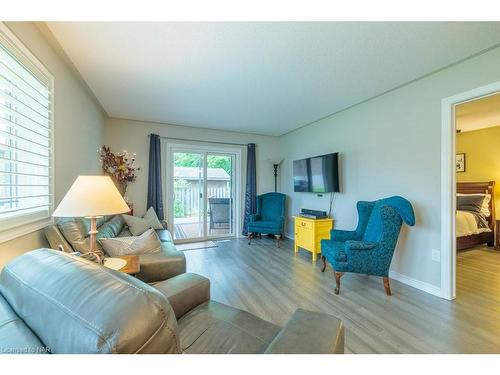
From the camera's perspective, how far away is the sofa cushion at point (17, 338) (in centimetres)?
56

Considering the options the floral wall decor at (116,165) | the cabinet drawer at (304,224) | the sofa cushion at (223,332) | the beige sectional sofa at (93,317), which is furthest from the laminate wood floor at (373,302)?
the floral wall decor at (116,165)

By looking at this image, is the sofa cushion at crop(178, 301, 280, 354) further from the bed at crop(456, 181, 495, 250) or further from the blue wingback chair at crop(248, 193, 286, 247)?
the bed at crop(456, 181, 495, 250)

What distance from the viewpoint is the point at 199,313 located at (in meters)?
1.26

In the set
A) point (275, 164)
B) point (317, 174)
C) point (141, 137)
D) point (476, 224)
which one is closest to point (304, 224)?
point (317, 174)

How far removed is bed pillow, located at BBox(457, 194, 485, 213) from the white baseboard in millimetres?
2890

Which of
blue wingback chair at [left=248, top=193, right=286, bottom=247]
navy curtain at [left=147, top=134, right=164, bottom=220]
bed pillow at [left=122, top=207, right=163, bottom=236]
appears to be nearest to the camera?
bed pillow at [left=122, top=207, right=163, bottom=236]

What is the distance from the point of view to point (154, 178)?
13.3 ft

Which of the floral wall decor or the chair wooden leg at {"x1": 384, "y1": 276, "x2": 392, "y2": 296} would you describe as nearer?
the chair wooden leg at {"x1": 384, "y1": 276, "x2": 392, "y2": 296}

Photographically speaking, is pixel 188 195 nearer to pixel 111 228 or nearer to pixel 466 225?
pixel 111 228

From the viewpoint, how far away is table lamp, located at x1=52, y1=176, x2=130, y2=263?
4.05 ft

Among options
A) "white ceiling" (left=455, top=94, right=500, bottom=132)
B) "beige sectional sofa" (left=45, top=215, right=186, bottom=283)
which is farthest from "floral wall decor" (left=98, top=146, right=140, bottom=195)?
"white ceiling" (left=455, top=94, right=500, bottom=132)

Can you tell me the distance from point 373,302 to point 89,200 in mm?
2523

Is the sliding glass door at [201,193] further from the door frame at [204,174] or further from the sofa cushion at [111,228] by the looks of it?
the sofa cushion at [111,228]

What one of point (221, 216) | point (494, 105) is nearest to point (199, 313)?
point (221, 216)
